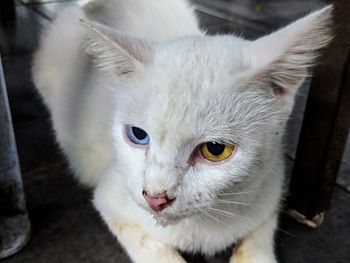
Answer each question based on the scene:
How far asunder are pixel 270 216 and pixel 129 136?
0.49m

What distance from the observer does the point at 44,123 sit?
1.99 meters

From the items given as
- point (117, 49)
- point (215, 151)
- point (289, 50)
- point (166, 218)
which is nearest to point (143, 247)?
point (166, 218)

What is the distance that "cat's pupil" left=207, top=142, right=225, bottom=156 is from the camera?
3.22 ft

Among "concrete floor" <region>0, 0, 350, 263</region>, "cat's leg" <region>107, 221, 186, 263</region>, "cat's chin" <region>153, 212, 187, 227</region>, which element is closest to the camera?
"cat's chin" <region>153, 212, 187, 227</region>

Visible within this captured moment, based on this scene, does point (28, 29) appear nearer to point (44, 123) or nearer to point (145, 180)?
point (44, 123)

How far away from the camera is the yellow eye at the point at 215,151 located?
98 cm

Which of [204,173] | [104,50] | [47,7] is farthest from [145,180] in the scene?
[47,7]

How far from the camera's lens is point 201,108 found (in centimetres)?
96

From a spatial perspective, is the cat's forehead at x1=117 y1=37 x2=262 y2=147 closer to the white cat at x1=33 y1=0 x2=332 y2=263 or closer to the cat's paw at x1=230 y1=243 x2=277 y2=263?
the white cat at x1=33 y1=0 x2=332 y2=263

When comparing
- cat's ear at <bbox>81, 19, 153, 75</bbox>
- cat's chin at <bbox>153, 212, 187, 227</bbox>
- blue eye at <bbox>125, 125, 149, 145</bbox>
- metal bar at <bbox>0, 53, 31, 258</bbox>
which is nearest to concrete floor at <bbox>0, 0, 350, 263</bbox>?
metal bar at <bbox>0, 53, 31, 258</bbox>

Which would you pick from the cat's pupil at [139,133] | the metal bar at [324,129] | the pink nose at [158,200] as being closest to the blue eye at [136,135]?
the cat's pupil at [139,133]

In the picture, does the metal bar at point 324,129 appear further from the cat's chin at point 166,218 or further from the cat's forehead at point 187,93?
the cat's chin at point 166,218

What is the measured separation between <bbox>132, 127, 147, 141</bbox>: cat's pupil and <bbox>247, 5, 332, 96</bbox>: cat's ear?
252 millimetres

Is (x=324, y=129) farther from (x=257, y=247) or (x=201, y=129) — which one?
(x=201, y=129)
